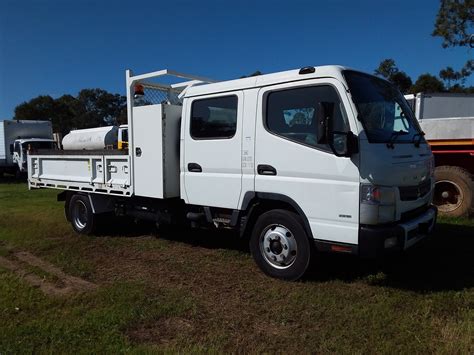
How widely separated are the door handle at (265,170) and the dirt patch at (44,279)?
A: 2399 mm

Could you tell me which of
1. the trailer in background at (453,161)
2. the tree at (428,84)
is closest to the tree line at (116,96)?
the tree at (428,84)

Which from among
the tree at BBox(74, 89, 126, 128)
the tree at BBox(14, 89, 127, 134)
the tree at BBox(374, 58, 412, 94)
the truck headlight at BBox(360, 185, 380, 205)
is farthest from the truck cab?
the tree at BBox(74, 89, 126, 128)

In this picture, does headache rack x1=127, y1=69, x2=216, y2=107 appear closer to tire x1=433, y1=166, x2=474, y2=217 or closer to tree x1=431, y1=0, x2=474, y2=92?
tire x1=433, y1=166, x2=474, y2=217

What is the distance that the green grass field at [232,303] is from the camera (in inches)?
152

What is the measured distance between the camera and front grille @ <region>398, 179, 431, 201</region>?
481 centimetres

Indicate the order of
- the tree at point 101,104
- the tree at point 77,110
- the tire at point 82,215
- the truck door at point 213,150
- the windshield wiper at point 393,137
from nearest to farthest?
the windshield wiper at point 393,137 → the truck door at point 213,150 → the tire at point 82,215 → the tree at point 77,110 → the tree at point 101,104

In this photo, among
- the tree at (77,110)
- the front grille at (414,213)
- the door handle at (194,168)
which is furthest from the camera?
the tree at (77,110)

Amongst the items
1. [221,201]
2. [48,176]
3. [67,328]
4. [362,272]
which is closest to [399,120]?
[362,272]

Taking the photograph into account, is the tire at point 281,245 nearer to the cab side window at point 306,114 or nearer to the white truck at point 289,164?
the white truck at point 289,164

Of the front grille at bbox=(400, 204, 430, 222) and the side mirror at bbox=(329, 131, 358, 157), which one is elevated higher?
the side mirror at bbox=(329, 131, 358, 157)

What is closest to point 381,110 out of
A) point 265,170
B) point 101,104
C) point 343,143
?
point 343,143

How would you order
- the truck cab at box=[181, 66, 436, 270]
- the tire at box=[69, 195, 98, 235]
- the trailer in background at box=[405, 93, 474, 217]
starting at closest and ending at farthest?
the truck cab at box=[181, 66, 436, 270]
the tire at box=[69, 195, 98, 235]
the trailer in background at box=[405, 93, 474, 217]

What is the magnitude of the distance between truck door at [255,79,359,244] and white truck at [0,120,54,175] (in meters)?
20.7

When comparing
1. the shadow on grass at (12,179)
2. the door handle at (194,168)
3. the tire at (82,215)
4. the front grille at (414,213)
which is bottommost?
the shadow on grass at (12,179)
